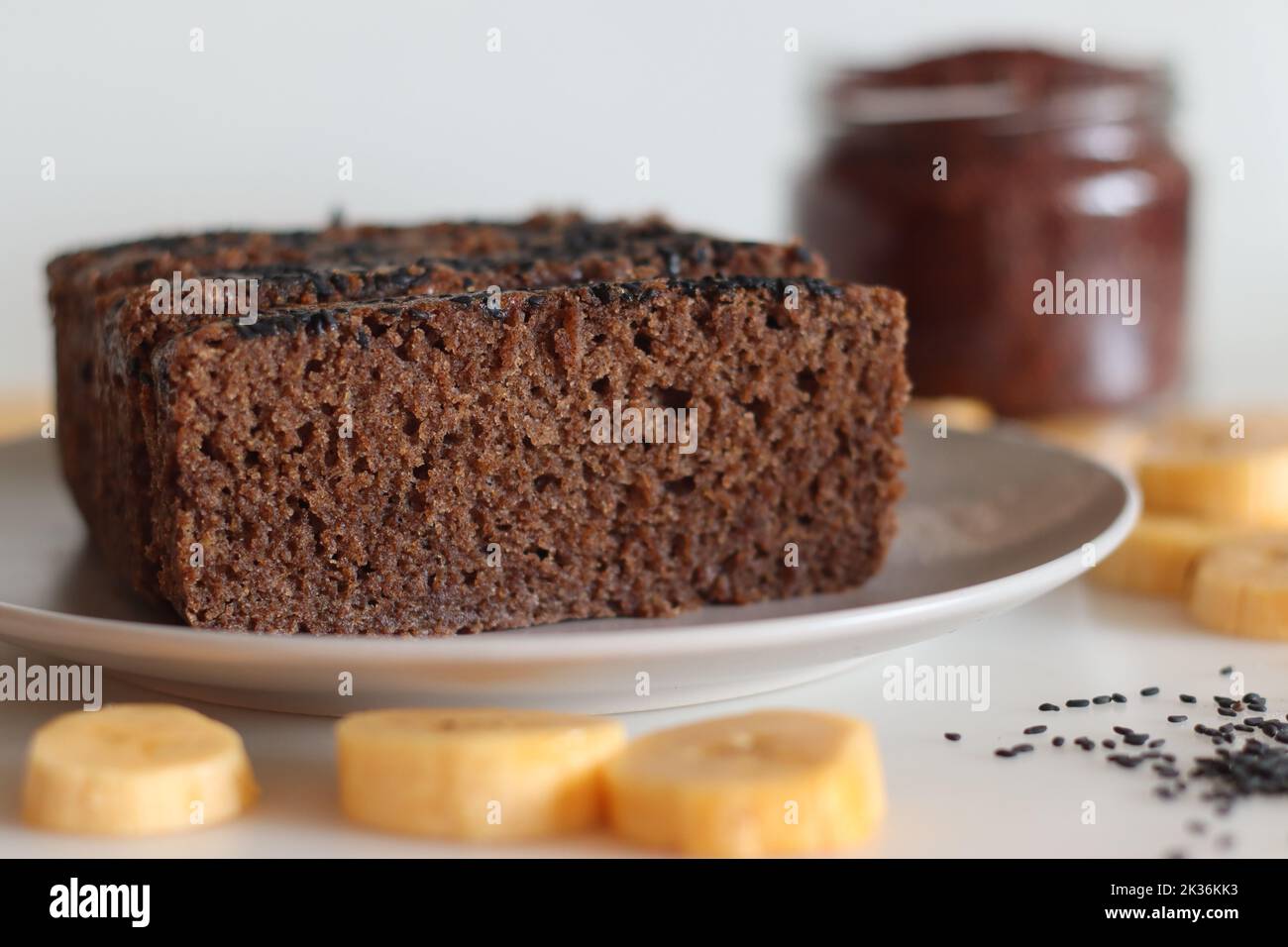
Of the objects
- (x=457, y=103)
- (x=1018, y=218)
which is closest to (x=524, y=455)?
(x=1018, y=218)

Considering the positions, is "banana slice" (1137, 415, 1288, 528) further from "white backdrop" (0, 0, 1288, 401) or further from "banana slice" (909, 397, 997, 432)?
"white backdrop" (0, 0, 1288, 401)

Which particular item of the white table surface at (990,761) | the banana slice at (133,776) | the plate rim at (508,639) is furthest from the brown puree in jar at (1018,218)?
the banana slice at (133,776)

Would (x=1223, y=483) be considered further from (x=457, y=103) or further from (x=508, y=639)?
(x=457, y=103)

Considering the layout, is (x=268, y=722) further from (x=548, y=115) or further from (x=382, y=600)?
(x=548, y=115)

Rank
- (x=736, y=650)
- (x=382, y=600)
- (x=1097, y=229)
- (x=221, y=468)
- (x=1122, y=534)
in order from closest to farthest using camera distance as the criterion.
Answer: (x=736, y=650) → (x=221, y=468) → (x=382, y=600) → (x=1122, y=534) → (x=1097, y=229)

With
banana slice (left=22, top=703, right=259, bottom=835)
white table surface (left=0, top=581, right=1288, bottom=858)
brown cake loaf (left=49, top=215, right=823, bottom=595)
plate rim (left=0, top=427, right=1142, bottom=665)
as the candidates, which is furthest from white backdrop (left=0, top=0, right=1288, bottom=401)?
banana slice (left=22, top=703, right=259, bottom=835)

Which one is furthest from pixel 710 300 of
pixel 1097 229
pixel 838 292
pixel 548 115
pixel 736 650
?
pixel 548 115

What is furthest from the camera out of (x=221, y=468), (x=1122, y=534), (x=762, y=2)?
(x=762, y=2)
